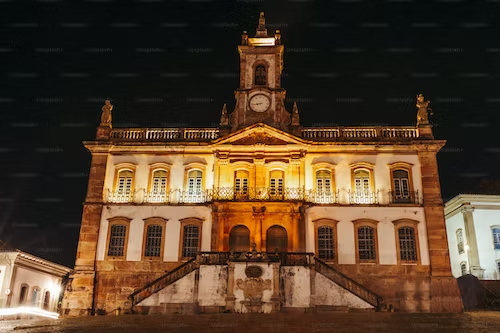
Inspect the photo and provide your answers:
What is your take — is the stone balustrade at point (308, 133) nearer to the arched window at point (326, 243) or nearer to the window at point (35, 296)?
the arched window at point (326, 243)

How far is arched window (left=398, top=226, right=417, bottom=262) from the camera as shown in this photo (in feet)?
85.5

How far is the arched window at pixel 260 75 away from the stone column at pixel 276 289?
12319 mm

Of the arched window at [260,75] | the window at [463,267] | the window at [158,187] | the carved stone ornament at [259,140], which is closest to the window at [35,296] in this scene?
the window at [158,187]

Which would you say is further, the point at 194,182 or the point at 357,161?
the point at 194,182

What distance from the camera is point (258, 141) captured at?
27.8m

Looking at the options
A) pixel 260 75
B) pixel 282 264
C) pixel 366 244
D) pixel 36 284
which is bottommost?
pixel 36 284

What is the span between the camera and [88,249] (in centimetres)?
2669

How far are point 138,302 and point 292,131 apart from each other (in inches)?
494

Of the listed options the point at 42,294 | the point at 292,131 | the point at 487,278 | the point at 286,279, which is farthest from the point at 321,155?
the point at 42,294

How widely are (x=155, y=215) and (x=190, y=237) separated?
2.27 meters

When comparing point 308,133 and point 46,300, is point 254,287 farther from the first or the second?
point 46,300

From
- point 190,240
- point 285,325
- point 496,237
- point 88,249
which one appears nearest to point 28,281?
point 88,249

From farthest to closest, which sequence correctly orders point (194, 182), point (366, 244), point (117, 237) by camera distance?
1. point (194, 182)
2. point (117, 237)
3. point (366, 244)

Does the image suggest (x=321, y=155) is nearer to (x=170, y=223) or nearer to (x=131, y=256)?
(x=170, y=223)
